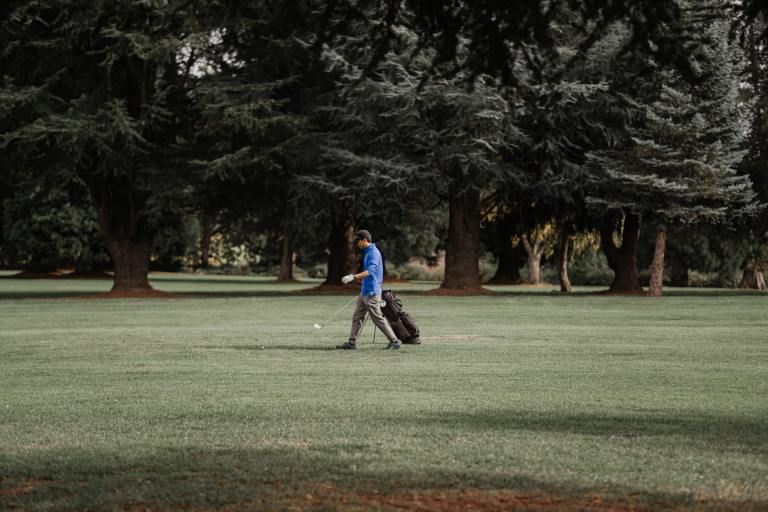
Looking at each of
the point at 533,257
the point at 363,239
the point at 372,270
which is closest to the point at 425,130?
the point at 363,239

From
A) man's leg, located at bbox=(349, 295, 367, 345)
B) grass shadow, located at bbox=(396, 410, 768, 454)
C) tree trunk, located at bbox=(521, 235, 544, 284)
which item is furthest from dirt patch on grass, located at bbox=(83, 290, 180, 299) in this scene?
grass shadow, located at bbox=(396, 410, 768, 454)

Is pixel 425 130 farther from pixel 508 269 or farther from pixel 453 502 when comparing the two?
pixel 453 502

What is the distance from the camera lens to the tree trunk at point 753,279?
7144 centimetres

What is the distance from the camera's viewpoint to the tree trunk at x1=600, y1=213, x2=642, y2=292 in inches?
2024

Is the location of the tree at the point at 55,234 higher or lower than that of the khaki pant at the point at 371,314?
higher

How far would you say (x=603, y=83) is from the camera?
44500 mm

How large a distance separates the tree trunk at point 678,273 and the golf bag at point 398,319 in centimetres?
5713

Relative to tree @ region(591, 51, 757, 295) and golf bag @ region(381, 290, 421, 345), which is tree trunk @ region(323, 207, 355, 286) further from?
golf bag @ region(381, 290, 421, 345)

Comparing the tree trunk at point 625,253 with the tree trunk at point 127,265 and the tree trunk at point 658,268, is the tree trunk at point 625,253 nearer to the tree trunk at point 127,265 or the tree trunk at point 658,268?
the tree trunk at point 658,268

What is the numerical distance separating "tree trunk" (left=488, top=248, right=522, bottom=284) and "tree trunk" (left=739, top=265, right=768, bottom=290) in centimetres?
1466

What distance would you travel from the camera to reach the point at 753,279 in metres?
72.6

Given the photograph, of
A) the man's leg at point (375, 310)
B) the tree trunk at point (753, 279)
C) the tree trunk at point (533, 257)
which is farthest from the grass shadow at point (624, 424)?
the tree trunk at point (533, 257)

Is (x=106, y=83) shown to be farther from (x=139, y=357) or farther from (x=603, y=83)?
(x=139, y=357)

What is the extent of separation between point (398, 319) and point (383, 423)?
32.2ft
